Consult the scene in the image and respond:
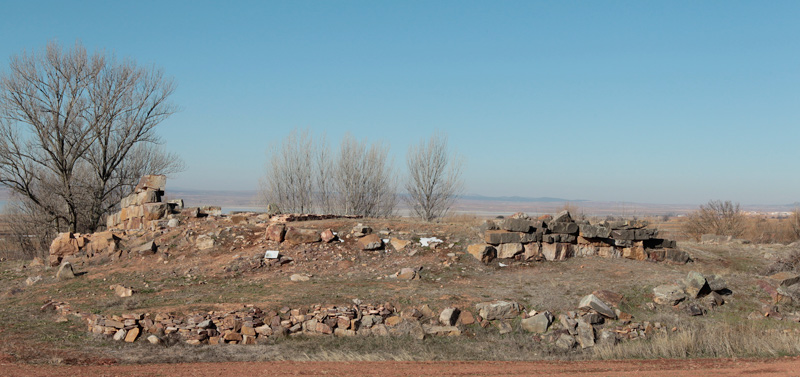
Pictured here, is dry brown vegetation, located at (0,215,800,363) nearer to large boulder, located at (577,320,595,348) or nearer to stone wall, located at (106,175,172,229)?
large boulder, located at (577,320,595,348)

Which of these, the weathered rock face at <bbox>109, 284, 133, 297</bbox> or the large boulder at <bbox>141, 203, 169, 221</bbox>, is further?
the large boulder at <bbox>141, 203, 169, 221</bbox>

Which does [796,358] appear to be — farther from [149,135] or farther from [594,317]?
[149,135]

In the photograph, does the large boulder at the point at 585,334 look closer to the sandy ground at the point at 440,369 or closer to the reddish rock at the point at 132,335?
the sandy ground at the point at 440,369

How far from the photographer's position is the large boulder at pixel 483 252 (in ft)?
45.7

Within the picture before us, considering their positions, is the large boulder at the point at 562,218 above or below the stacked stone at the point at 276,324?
above

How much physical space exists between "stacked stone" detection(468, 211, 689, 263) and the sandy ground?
20.5 feet

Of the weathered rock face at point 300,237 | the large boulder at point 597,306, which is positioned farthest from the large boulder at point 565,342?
the weathered rock face at point 300,237

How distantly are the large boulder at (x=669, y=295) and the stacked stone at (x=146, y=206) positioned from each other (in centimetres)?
1511

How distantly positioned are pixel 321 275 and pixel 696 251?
40.6 feet

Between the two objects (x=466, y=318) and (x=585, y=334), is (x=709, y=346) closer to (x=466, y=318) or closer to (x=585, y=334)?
(x=585, y=334)

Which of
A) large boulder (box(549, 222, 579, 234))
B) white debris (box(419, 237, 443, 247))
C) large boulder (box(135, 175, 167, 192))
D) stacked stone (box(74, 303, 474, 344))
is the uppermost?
large boulder (box(135, 175, 167, 192))

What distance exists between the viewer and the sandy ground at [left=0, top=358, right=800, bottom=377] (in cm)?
719

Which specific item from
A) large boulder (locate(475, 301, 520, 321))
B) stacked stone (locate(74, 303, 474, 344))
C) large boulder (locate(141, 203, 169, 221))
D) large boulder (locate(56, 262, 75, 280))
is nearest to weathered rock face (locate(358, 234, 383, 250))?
stacked stone (locate(74, 303, 474, 344))

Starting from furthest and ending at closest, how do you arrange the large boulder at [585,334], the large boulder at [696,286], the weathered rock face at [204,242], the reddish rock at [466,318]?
the weathered rock face at [204,242] < the large boulder at [696,286] < the reddish rock at [466,318] < the large boulder at [585,334]
